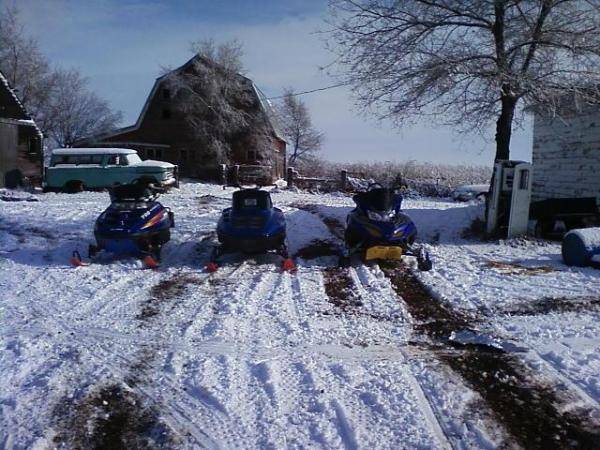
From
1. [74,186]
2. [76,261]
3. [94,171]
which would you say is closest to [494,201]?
[76,261]

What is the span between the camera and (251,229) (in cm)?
817

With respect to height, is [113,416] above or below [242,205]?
below

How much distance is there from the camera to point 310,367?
427 cm

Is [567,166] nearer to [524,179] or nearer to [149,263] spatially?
[524,179]

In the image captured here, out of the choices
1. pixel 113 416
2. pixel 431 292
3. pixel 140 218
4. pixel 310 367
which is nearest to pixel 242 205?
pixel 140 218

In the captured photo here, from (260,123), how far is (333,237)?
75.2 ft

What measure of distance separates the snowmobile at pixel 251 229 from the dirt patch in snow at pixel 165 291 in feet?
1.69

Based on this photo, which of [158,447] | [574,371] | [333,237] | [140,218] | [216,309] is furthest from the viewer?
[333,237]

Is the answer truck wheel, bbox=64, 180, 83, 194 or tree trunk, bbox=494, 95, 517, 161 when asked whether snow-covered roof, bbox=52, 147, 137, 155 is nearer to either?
truck wheel, bbox=64, 180, 83, 194

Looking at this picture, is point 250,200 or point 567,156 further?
point 567,156

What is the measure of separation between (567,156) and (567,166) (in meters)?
0.26

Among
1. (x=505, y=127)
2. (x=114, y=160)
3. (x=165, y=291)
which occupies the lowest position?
(x=165, y=291)

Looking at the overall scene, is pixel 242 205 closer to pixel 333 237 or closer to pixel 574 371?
pixel 333 237

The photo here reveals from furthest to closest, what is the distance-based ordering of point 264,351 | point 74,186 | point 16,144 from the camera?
point 16,144, point 74,186, point 264,351
